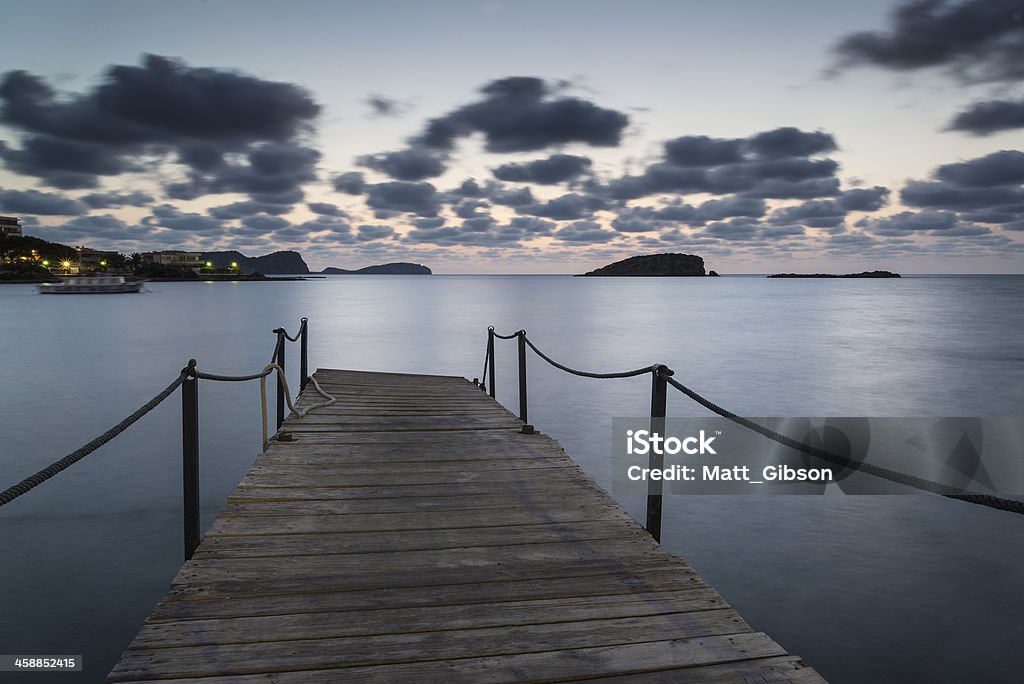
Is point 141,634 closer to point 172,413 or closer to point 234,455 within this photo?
point 234,455

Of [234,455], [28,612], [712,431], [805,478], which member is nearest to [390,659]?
[28,612]

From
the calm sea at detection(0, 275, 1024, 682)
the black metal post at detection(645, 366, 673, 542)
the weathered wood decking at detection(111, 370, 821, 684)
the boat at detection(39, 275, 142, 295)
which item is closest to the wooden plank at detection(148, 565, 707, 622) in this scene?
the weathered wood decking at detection(111, 370, 821, 684)

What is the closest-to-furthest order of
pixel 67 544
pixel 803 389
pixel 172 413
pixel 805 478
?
1. pixel 67 544
2. pixel 805 478
3. pixel 172 413
4. pixel 803 389

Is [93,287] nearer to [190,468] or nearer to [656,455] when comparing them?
[190,468]

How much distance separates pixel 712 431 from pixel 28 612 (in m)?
12.5

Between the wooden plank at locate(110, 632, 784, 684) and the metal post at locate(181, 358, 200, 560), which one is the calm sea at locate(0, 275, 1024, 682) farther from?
the wooden plank at locate(110, 632, 784, 684)

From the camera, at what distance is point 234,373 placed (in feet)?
75.6

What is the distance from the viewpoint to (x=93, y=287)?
3686 inches

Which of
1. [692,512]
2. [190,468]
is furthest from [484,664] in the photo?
[692,512]

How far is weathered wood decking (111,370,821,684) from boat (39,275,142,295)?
107325 millimetres

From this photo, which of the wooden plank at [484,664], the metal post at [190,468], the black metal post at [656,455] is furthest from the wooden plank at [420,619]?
the metal post at [190,468]

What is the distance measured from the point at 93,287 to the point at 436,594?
114 m

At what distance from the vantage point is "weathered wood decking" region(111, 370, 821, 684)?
2854 mm

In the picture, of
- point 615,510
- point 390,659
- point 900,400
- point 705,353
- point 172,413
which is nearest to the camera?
point 390,659
